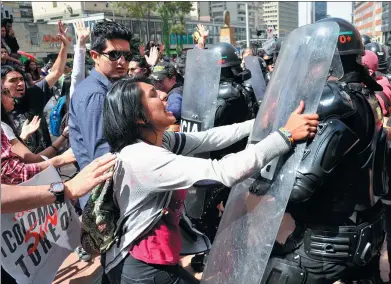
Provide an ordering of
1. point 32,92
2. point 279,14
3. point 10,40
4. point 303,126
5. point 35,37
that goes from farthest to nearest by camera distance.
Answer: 1. point 279,14
2. point 35,37
3. point 10,40
4. point 32,92
5. point 303,126

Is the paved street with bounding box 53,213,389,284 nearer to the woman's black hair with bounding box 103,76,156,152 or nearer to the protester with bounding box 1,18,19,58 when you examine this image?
the woman's black hair with bounding box 103,76,156,152

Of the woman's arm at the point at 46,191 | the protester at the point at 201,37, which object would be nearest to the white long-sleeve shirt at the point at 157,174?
the woman's arm at the point at 46,191

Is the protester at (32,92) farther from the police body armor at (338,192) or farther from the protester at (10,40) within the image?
the protester at (10,40)

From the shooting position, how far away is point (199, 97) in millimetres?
3055

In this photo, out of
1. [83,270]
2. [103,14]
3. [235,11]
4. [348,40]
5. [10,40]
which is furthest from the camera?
[235,11]

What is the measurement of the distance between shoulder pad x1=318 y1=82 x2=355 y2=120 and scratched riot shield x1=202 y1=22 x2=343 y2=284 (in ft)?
0.19

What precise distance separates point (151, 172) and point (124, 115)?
287 mm

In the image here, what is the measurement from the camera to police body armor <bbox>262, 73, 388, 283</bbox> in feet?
5.17

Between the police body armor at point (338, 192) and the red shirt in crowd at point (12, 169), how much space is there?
1.39 metres

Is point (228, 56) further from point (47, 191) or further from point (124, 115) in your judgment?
point (47, 191)

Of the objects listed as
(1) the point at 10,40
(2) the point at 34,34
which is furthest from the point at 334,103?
(2) the point at 34,34

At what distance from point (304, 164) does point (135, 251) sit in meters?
0.84

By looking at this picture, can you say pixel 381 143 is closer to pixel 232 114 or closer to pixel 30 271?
pixel 232 114

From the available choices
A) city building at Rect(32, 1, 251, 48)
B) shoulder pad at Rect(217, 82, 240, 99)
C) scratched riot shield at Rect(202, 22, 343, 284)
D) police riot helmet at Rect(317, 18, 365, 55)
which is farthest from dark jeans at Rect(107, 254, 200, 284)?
city building at Rect(32, 1, 251, 48)
